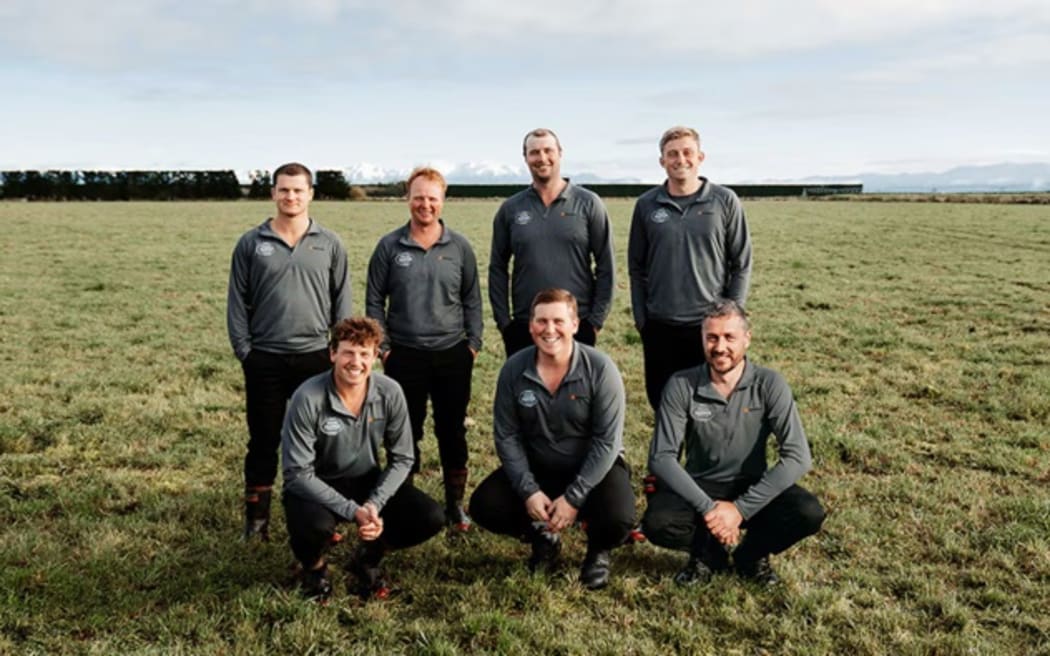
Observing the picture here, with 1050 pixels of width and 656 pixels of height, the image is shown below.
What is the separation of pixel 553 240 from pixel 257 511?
8.25 ft

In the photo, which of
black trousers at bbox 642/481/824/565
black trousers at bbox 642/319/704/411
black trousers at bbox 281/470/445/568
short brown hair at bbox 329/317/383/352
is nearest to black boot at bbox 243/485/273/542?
black trousers at bbox 281/470/445/568

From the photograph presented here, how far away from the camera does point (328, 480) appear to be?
4570mm

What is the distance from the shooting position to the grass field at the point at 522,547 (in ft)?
13.2

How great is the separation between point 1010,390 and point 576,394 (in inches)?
237

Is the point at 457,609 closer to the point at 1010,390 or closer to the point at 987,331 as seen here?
the point at 1010,390

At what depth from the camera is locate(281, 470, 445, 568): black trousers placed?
14.0 ft

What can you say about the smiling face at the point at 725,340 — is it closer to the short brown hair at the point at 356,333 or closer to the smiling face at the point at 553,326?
the smiling face at the point at 553,326

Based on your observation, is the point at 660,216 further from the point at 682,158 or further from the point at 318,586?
the point at 318,586

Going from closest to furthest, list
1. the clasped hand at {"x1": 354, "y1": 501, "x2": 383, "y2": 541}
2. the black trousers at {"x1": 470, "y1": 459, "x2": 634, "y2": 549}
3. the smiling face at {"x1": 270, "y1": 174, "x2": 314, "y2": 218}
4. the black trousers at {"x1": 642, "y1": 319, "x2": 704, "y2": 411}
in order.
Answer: the clasped hand at {"x1": 354, "y1": 501, "x2": 383, "y2": 541}
the black trousers at {"x1": 470, "y1": 459, "x2": 634, "y2": 549}
the smiling face at {"x1": 270, "y1": 174, "x2": 314, "y2": 218}
the black trousers at {"x1": 642, "y1": 319, "x2": 704, "y2": 411}

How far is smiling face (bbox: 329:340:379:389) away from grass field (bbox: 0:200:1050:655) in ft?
3.85

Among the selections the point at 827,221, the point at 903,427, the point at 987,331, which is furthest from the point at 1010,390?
the point at 827,221

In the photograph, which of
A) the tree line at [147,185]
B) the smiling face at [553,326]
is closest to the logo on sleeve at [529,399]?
the smiling face at [553,326]

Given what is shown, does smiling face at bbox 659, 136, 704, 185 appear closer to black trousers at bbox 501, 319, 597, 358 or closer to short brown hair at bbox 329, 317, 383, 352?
black trousers at bbox 501, 319, 597, 358

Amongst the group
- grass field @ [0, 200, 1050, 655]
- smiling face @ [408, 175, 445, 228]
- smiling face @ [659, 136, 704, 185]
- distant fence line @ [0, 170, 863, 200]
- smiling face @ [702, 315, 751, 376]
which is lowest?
grass field @ [0, 200, 1050, 655]
